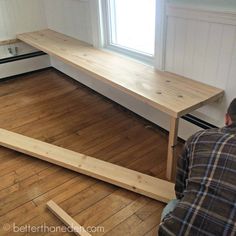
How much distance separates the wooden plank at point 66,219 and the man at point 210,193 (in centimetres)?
75

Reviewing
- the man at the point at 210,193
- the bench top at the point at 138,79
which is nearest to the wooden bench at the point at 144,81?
the bench top at the point at 138,79

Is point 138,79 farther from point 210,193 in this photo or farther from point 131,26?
point 210,193

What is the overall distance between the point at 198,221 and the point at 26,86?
2.92 metres

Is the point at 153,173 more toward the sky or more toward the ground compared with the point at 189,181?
more toward the ground

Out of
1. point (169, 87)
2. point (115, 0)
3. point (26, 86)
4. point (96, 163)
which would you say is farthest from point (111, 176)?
point (26, 86)

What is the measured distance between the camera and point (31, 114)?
108 inches

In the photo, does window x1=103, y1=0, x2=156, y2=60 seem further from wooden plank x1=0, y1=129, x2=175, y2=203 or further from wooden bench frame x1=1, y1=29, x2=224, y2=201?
wooden plank x1=0, y1=129, x2=175, y2=203

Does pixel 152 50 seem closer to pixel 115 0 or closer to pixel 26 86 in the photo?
pixel 115 0

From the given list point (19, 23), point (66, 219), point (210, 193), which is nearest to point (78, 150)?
point (66, 219)

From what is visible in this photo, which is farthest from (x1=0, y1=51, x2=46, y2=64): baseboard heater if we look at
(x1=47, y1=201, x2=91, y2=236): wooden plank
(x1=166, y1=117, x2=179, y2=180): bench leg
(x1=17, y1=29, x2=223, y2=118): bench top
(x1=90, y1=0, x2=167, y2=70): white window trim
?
(x1=166, y1=117, x2=179, y2=180): bench leg

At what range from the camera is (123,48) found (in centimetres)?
258

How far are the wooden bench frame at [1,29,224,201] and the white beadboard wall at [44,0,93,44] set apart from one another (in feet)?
0.85

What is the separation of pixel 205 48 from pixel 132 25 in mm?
853

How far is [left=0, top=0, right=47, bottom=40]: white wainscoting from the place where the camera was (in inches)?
127
